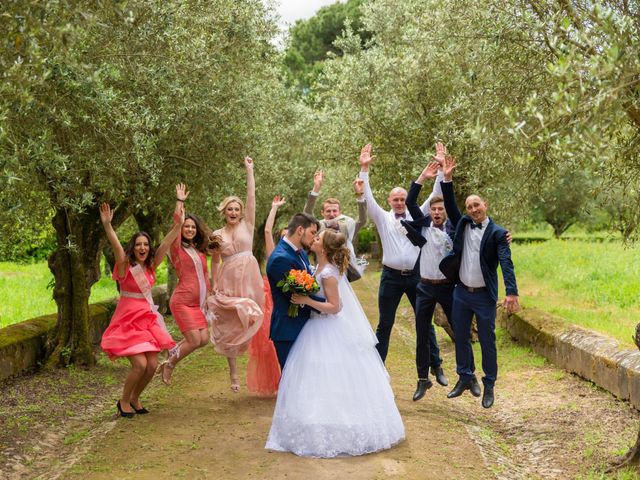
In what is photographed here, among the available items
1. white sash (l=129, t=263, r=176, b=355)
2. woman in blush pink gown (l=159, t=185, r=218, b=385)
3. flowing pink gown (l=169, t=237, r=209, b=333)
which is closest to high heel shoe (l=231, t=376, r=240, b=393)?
woman in blush pink gown (l=159, t=185, r=218, b=385)

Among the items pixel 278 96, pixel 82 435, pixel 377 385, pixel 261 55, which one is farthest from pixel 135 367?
pixel 278 96

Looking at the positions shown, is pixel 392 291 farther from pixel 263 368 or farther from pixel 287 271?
pixel 287 271

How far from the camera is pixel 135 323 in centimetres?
959

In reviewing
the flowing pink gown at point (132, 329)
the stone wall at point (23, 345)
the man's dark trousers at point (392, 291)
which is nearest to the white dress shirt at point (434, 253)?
the man's dark trousers at point (392, 291)

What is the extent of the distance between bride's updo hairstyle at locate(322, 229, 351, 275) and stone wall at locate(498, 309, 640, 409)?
4.03 m

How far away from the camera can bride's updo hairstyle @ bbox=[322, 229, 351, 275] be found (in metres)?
8.08

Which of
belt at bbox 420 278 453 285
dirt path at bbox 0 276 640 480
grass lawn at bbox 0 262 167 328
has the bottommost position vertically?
dirt path at bbox 0 276 640 480

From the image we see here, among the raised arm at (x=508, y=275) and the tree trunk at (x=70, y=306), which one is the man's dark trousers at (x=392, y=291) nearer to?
the raised arm at (x=508, y=275)

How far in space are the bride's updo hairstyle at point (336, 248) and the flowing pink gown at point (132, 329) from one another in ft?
9.06

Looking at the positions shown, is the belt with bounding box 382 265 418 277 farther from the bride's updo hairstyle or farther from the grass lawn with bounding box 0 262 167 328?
the grass lawn with bounding box 0 262 167 328

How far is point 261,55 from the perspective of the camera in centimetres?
1706

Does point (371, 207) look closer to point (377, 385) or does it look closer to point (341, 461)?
point (377, 385)

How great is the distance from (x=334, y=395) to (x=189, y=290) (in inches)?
142

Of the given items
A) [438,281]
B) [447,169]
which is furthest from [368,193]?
[438,281]
